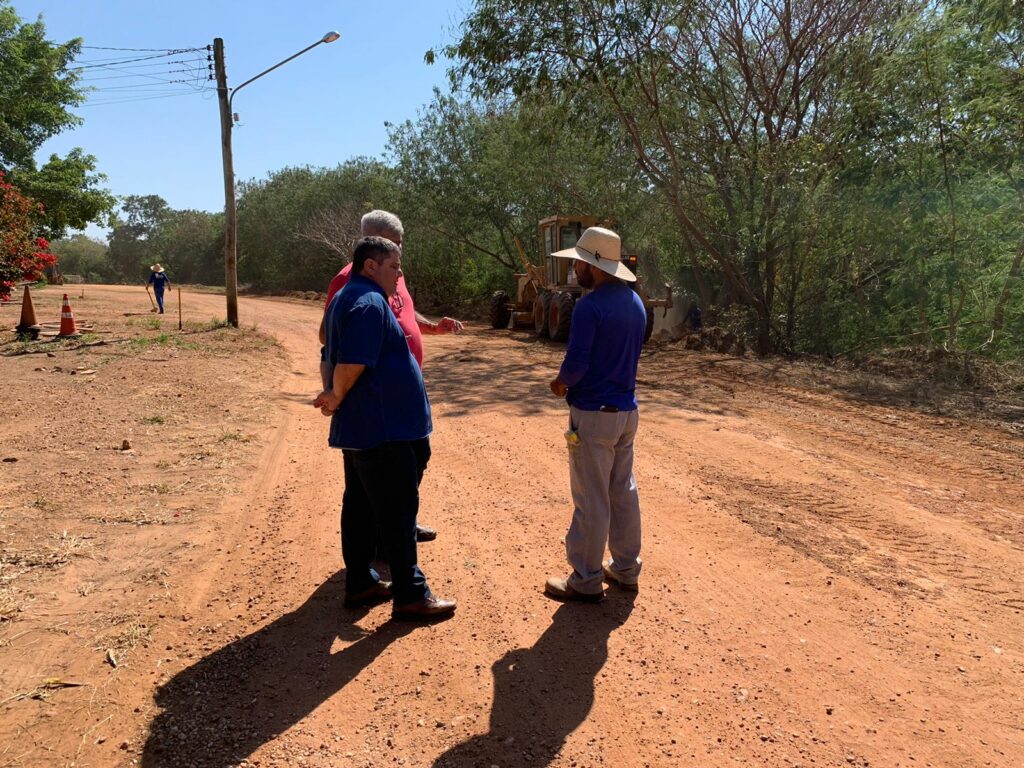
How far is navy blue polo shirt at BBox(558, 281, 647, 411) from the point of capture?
11.6 ft

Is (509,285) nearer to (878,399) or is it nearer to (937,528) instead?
(878,399)

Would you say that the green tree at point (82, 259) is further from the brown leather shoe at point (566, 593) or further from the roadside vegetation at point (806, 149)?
the brown leather shoe at point (566, 593)

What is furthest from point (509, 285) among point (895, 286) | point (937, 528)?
point (937, 528)

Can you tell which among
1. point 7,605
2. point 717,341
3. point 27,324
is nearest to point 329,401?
point 7,605

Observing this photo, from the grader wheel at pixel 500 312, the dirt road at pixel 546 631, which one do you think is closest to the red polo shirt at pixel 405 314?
the dirt road at pixel 546 631

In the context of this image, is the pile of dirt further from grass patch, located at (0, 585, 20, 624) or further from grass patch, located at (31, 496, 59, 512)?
grass patch, located at (0, 585, 20, 624)

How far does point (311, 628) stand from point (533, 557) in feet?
4.49

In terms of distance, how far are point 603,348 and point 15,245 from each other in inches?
542

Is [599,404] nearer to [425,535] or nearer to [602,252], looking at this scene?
[602,252]

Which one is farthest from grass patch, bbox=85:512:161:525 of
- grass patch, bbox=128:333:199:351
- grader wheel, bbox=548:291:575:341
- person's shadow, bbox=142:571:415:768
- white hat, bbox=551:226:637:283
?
grader wheel, bbox=548:291:575:341

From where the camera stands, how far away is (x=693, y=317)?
18984mm

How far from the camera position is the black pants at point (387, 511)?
11.0ft

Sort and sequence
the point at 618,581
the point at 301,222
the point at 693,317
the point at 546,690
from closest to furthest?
the point at 546,690 → the point at 618,581 → the point at 693,317 → the point at 301,222

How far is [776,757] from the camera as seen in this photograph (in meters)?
2.65
